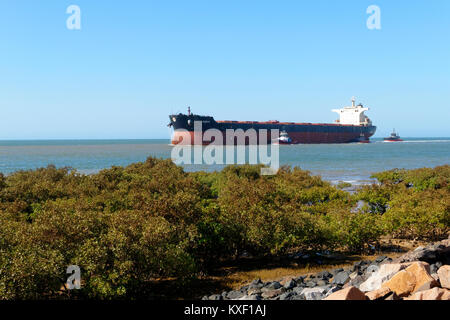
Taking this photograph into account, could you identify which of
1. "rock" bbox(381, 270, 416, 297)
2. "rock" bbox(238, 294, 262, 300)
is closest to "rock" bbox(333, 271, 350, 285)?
"rock" bbox(381, 270, 416, 297)

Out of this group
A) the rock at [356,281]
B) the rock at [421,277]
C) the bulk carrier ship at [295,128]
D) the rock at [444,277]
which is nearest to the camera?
the rock at [421,277]

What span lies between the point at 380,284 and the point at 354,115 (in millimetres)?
134975

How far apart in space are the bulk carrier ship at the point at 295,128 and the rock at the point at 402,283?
89332 mm

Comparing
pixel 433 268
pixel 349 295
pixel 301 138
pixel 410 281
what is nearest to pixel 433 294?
pixel 410 281

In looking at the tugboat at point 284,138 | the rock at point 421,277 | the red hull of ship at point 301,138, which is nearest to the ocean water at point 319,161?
the tugboat at point 284,138

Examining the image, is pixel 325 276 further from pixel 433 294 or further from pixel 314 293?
pixel 433 294

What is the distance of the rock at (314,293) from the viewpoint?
10062 mm

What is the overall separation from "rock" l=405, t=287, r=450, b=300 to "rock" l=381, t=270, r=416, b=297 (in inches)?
25.4

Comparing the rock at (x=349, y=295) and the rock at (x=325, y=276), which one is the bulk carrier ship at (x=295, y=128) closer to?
the rock at (x=325, y=276)

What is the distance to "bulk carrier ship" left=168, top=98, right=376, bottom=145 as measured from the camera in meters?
98.1

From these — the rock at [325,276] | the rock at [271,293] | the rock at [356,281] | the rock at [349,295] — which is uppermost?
the rock at [349,295]

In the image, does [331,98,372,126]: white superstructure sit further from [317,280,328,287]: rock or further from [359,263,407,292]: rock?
[359,263,407,292]: rock
